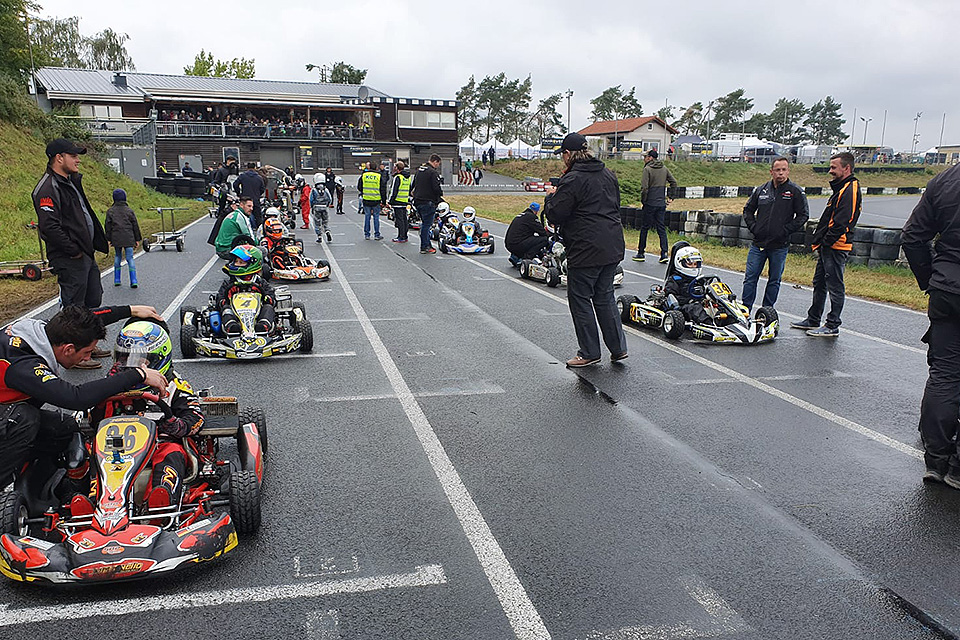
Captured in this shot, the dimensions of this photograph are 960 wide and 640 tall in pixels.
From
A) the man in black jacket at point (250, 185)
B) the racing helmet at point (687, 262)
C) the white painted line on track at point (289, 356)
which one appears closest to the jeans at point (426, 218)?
the man in black jacket at point (250, 185)

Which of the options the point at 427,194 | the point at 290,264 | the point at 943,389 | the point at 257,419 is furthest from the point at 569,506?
the point at 427,194

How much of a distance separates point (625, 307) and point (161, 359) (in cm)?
611

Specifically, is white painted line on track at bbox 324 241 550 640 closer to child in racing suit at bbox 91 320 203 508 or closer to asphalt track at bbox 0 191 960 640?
asphalt track at bbox 0 191 960 640

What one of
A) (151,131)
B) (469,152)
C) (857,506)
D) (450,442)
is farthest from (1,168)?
(469,152)

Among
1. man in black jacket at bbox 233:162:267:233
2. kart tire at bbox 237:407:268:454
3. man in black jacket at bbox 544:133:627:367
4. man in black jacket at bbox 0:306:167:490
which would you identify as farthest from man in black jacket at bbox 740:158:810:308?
man in black jacket at bbox 233:162:267:233

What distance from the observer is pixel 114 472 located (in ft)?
11.8

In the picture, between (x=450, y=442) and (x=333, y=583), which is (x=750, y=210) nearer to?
(x=450, y=442)

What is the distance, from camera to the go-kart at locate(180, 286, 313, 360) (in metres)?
7.22

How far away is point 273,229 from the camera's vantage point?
12961mm

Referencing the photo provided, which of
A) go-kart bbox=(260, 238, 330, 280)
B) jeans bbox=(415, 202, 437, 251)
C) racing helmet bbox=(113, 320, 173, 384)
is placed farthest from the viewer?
jeans bbox=(415, 202, 437, 251)

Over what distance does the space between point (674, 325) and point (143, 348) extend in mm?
5766

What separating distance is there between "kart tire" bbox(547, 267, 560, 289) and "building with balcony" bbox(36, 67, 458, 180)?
44.6 meters

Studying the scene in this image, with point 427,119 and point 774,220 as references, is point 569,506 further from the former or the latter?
point 427,119

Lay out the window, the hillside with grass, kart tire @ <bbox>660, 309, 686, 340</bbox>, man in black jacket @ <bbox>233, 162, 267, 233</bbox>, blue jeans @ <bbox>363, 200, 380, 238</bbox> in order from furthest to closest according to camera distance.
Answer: the window → blue jeans @ <bbox>363, 200, 380, 238</bbox> → man in black jacket @ <bbox>233, 162, 267, 233</bbox> → the hillside with grass → kart tire @ <bbox>660, 309, 686, 340</bbox>
